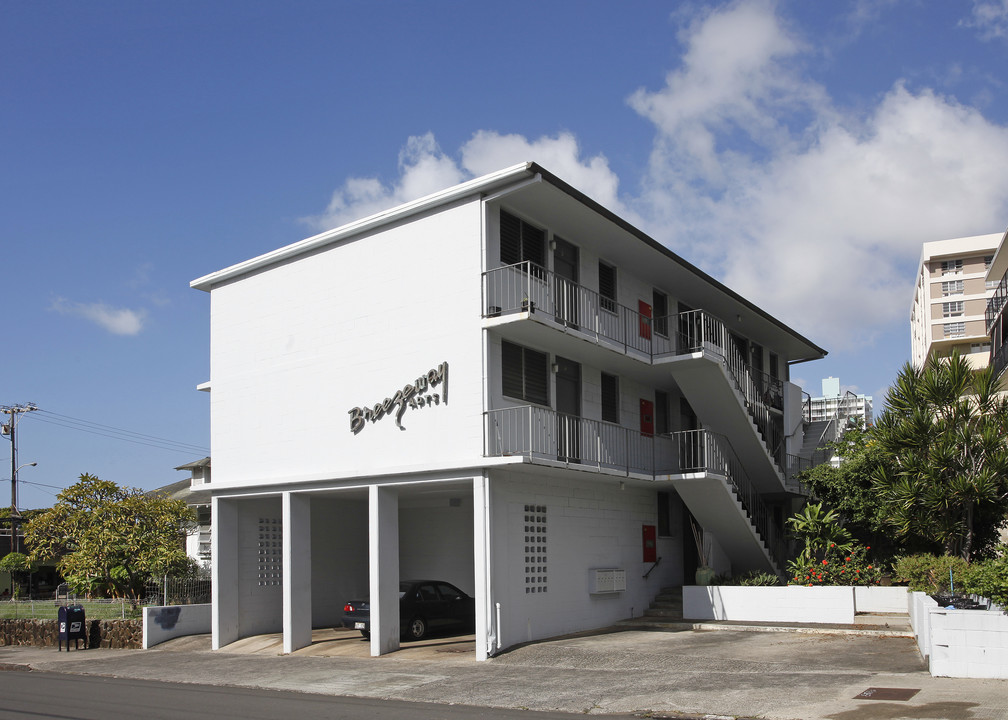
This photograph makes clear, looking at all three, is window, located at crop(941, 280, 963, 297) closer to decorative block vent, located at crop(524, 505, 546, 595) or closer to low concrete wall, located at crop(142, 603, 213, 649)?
decorative block vent, located at crop(524, 505, 546, 595)

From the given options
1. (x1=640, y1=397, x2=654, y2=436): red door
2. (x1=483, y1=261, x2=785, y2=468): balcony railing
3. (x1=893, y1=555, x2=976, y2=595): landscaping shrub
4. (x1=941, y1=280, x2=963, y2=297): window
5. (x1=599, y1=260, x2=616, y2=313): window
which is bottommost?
(x1=893, y1=555, x2=976, y2=595): landscaping shrub

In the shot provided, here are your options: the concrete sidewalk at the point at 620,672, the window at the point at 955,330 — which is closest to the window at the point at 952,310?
the window at the point at 955,330

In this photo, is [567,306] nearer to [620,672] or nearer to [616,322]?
[616,322]

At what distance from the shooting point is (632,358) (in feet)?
70.5

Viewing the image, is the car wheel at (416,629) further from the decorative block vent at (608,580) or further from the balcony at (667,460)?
the balcony at (667,460)

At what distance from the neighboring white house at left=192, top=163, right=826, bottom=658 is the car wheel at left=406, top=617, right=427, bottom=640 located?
4.50 feet

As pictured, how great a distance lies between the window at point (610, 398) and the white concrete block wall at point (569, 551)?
168cm

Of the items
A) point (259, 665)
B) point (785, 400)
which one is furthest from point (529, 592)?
point (785, 400)

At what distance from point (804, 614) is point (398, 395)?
9.76 metres

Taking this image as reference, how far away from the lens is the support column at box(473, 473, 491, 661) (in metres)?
17.0

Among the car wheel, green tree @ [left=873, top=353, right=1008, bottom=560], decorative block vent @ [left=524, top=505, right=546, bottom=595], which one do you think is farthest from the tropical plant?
the car wheel

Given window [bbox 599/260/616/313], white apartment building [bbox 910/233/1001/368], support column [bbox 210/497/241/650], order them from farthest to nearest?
1. white apartment building [bbox 910/233/1001/368]
2. window [bbox 599/260/616/313]
3. support column [bbox 210/497/241/650]

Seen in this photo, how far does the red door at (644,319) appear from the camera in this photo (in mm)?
23297

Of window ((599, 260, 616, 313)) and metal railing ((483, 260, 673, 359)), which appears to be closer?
metal railing ((483, 260, 673, 359))
